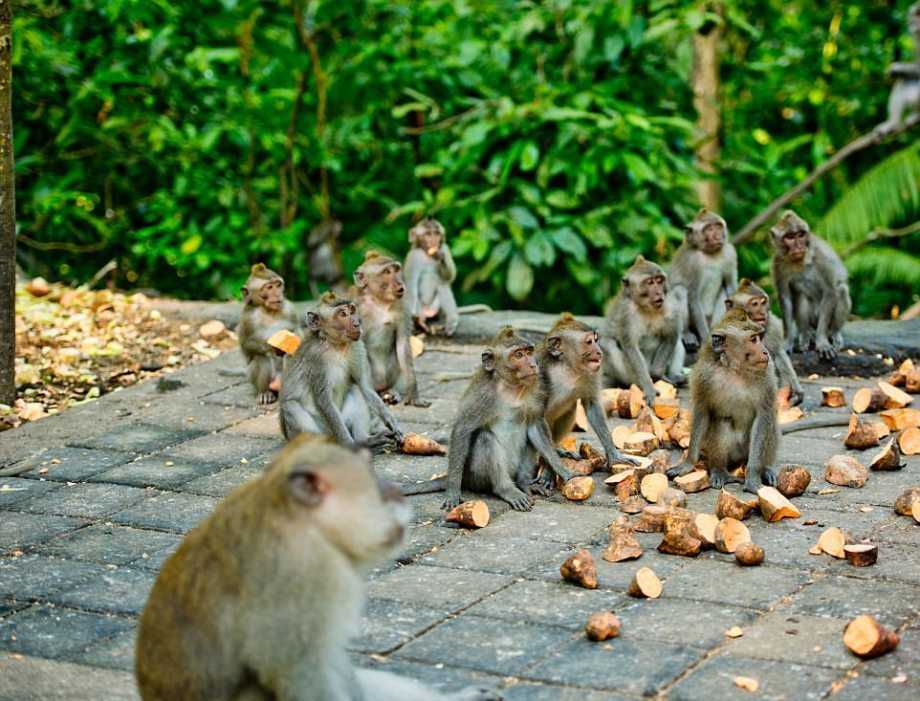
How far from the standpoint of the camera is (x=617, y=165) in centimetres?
1177

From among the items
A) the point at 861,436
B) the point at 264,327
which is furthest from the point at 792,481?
the point at 264,327

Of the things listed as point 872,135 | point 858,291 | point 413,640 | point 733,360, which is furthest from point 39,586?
point 858,291

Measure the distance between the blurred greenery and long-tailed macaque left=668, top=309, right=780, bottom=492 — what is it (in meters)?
4.89

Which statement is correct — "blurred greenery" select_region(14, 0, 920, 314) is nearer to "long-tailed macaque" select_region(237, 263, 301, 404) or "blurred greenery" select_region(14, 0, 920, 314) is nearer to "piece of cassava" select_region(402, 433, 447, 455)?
"long-tailed macaque" select_region(237, 263, 301, 404)

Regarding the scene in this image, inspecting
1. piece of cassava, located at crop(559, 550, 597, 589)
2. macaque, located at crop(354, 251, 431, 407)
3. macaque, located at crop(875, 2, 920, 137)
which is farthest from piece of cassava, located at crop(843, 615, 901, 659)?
macaque, located at crop(875, 2, 920, 137)

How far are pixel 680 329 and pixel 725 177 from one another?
19.2 ft

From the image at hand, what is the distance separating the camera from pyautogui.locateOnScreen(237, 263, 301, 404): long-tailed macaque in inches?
350

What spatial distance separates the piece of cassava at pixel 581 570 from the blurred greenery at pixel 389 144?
656 centimetres

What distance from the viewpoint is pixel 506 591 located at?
5.41 m

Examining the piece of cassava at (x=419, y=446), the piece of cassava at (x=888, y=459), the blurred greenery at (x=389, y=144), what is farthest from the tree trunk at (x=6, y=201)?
the piece of cassava at (x=888, y=459)

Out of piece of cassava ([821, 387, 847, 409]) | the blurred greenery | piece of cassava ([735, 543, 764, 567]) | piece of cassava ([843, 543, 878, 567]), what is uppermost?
the blurred greenery

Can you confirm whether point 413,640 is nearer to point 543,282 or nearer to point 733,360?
point 733,360

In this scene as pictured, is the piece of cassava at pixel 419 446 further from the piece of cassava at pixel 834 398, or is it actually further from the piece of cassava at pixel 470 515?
the piece of cassava at pixel 834 398

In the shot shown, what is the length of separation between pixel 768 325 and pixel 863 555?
10.4ft
